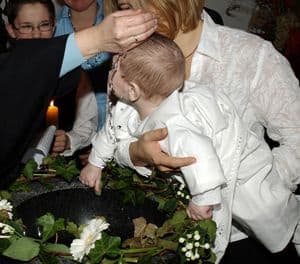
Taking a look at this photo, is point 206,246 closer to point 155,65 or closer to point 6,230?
point 6,230

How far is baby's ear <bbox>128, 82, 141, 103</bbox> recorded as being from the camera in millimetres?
1429

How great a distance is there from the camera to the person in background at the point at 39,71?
1.10 metres

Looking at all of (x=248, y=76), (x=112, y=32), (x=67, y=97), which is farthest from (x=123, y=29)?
(x=67, y=97)

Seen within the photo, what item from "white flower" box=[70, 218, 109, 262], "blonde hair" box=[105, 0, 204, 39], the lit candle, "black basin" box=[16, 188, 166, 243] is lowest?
the lit candle

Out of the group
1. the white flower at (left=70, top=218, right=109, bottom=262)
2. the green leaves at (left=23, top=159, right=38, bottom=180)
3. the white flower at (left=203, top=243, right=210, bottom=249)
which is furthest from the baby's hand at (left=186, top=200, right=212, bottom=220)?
the green leaves at (left=23, top=159, right=38, bottom=180)

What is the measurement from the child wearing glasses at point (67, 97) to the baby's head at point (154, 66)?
915 millimetres

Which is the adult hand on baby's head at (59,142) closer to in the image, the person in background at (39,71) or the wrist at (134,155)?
the wrist at (134,155)

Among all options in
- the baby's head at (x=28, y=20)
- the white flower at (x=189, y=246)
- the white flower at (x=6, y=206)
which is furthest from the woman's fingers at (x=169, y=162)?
the baby's head at (x=28, y=20)

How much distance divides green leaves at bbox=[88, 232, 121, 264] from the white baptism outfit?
0.32m

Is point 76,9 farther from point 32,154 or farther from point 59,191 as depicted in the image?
point 59,191

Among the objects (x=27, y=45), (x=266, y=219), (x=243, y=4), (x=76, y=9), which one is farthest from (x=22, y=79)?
(x=243, y=4)

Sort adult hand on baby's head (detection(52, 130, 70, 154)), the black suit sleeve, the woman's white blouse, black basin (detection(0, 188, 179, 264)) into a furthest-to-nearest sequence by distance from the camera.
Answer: adult hand on baby's head (detection(52, 130, 70, 154)) → the woman's white blouse → black basin (detection(0, 188, 179, 264)) → the black suit sleeve

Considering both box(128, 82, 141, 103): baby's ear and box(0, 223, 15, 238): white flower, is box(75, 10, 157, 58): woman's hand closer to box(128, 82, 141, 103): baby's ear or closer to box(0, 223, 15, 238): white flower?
box(128, 82, 141, 103): baby's ear

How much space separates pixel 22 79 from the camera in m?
1.11
